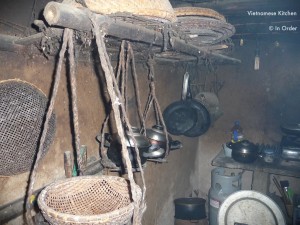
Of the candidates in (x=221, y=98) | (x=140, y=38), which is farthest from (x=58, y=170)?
(x=221, y=98)

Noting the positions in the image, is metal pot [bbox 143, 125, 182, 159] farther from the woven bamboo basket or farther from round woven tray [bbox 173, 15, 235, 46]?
the woven bamboo basket

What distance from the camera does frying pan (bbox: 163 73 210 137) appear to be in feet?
16.6

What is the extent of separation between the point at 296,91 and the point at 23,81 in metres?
5.95

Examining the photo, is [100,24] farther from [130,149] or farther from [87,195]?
[130,149]

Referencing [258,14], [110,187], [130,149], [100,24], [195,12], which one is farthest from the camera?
[258,14]

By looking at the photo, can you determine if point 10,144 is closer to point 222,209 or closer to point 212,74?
point 222,209

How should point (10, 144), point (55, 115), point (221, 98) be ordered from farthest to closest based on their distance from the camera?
point (221, 98), point (55, 115), point (10, 144)

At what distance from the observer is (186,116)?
17.0 ft

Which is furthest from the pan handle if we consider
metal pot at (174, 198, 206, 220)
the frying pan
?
metal pot at (174, 198, 206, 220)

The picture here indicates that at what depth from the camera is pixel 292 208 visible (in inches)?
204

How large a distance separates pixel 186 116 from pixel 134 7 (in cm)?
366

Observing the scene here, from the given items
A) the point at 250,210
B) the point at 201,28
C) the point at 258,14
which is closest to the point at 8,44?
the point at 201,28

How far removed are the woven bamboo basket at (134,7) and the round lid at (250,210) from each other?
4084mm

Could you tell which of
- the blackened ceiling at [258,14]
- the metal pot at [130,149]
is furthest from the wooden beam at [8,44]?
the blackened ceiling at [258,14]
